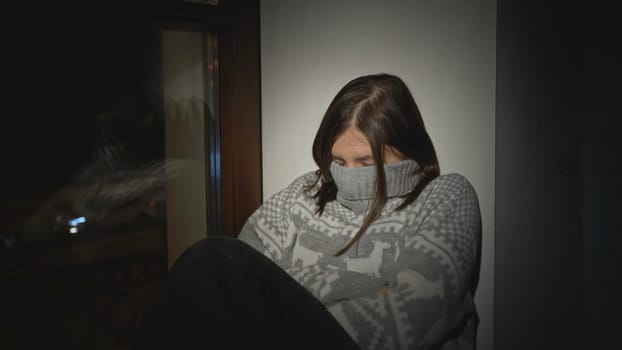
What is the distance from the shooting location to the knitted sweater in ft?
3.41

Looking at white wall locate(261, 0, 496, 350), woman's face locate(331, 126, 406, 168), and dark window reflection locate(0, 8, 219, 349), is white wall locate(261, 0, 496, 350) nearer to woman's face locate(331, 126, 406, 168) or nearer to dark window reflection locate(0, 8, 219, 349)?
woman's face locate(331, 126, 406, 168)

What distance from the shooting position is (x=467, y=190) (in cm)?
121

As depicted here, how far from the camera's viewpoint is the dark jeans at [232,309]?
0.93 metres

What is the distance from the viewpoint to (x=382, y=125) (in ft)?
4.14

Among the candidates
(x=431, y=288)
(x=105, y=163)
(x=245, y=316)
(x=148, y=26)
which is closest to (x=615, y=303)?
(x=431, y=288)

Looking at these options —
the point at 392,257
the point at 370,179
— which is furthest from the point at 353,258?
the point at 370,179

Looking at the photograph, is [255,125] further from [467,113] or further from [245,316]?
[245,316]

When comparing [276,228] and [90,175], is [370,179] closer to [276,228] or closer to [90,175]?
[276,228]

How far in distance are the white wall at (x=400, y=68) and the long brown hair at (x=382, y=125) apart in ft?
0.21

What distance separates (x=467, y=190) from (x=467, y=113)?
20 cm

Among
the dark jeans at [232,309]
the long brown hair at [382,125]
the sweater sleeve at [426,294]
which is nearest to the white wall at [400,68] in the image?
the long brown hair at [382,125]

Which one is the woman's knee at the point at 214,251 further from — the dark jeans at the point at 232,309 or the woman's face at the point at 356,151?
the woman's face at the point at 356,151

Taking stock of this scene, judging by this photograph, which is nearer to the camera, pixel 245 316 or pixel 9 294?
pixel 245 316

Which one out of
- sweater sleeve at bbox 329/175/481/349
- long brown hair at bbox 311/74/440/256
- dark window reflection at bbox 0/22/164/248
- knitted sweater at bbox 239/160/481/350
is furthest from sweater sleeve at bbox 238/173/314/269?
dark window reflection at bbox 0/22/164/248
